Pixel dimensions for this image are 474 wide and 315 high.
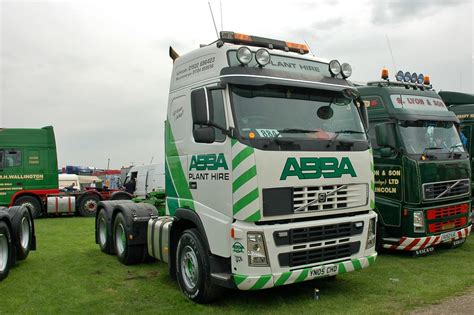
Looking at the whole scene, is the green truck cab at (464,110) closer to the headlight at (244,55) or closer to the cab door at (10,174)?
the headlight at (244,55)

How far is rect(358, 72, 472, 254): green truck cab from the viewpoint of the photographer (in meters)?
8.10

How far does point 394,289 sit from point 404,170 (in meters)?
2.52

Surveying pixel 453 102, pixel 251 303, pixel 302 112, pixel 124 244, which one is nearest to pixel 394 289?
pixel 251 303

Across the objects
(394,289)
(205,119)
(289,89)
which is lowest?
(394,289)

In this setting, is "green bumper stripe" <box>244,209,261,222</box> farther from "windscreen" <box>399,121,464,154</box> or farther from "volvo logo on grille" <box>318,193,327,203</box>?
"windscreen" <box>399,121,464,154</box>

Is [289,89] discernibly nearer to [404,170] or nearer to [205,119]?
[205,119]

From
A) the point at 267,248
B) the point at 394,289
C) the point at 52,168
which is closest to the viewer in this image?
the point at 267,248

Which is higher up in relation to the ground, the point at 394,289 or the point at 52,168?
the point at 52,168

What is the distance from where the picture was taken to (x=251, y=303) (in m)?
5.80

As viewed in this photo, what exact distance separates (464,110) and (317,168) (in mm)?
8358

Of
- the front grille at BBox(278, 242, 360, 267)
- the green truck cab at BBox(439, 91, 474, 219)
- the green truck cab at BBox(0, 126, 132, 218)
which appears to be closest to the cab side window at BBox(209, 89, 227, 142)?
the front grille at BBox(278, 242, 360, 267)

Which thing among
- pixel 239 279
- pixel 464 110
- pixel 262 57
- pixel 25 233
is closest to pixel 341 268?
pixel 239 279

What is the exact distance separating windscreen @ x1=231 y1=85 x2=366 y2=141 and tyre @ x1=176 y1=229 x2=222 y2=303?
1616 mm

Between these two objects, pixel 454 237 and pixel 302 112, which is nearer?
pixel 302 112
